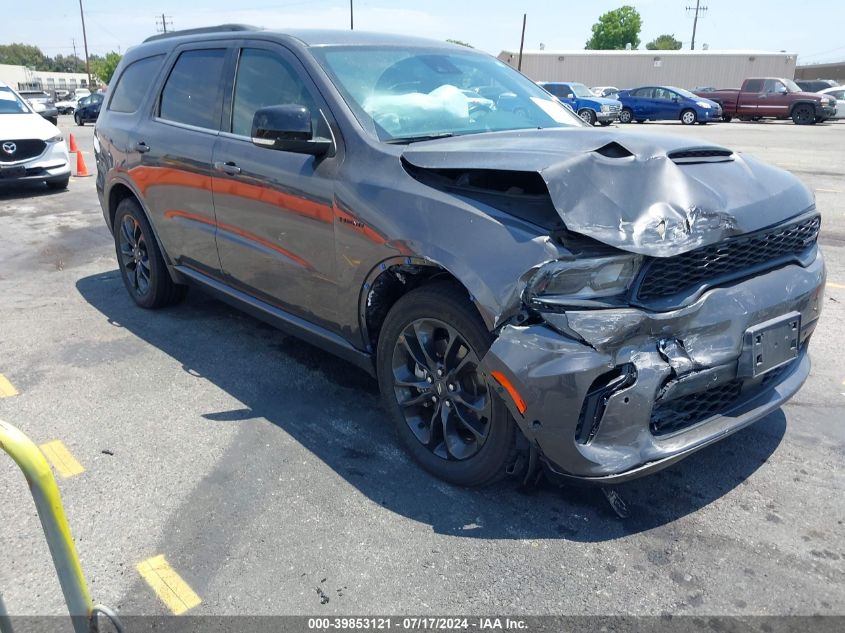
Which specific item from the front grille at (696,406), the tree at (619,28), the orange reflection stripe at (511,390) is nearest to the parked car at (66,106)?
the orange reflection stripe at (511,390)

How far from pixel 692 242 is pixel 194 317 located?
3929 millimetres

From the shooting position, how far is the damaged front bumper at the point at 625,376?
2.31 m

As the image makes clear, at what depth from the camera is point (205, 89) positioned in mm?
4227

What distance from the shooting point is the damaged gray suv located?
2.36 metres

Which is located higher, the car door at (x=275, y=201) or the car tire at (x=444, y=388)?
the car door at (x=275, y=201)

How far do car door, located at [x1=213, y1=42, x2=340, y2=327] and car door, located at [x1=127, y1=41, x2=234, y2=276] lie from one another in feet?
0.54

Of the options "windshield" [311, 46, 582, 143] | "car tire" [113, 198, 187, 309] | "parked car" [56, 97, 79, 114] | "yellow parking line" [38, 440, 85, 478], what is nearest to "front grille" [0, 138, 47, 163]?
"car tire" [113, 198, 187, 309]

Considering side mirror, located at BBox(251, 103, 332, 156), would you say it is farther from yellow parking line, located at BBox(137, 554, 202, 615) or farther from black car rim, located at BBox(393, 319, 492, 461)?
yellow parking line, located at BBox(137, 554, 202, 615)

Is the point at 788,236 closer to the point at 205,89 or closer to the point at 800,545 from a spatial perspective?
the point at 800,545

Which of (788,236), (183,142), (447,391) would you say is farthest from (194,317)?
(788,236)

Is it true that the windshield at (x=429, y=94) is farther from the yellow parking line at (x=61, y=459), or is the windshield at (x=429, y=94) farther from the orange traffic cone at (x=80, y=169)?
the orange traffic cone at (x=80, y=169)

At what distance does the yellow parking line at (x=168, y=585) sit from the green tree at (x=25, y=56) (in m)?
151

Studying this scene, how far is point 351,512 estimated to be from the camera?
9.24ft

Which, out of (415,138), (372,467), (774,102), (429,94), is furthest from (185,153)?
(774,102)
